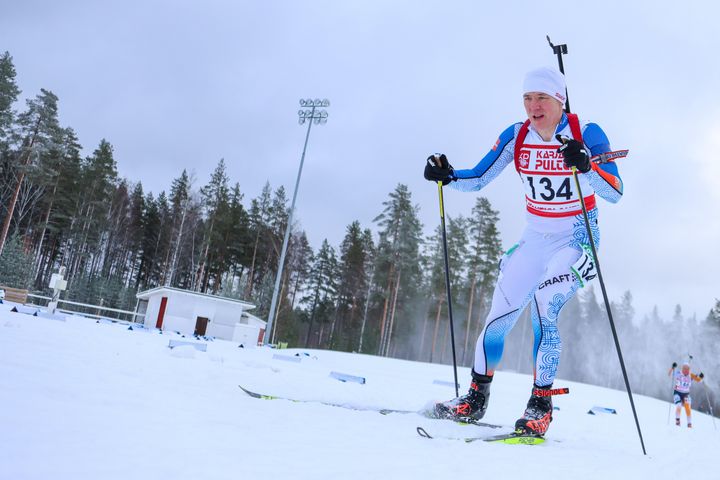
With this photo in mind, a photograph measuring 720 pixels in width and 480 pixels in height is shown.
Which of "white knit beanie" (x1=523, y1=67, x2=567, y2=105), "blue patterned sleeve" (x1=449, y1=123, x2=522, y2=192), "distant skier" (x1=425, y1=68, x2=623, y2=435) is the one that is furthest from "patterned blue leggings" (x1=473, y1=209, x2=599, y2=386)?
"white knit beanie" (x1=523, y1=67, x2=567, y2=105)

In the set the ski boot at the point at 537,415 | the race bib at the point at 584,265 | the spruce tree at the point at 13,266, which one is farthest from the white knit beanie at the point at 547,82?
the spruce tree at the point at 13,266

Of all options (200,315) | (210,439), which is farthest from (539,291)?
(200,315)

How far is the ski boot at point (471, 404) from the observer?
11.1 feet

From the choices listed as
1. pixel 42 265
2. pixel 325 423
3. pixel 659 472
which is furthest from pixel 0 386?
pixel 42 265

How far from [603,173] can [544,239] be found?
0.65 m

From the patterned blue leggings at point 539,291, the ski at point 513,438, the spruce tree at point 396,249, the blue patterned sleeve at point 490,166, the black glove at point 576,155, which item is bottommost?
the ski at point 513,438

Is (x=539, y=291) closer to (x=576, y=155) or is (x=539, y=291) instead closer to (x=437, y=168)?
(x=576, y=155)

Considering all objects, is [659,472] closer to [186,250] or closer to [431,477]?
[431,477]

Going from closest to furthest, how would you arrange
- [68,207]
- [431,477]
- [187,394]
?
1. [431,477]
2. [187,394]
3. [68,207]

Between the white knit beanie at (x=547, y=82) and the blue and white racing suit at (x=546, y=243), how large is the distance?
20cm

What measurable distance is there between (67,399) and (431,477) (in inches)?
63.9

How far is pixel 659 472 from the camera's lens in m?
2.33

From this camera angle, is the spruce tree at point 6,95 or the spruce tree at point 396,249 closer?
the spruce tree at point 6,95

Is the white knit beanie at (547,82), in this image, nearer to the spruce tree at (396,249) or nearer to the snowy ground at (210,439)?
the snowy ground at (210,439)
